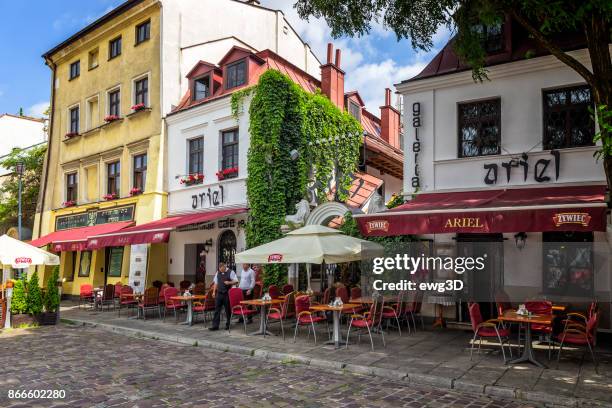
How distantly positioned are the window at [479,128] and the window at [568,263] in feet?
8.43

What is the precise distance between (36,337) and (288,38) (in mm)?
18438

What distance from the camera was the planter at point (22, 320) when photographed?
48.2 feet

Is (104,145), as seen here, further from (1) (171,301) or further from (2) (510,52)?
(2) (510,52)

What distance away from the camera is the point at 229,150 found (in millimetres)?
18250

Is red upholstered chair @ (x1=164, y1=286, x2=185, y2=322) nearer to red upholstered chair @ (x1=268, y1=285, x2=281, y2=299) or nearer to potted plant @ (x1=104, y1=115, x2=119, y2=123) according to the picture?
red upholstered chair @ (x1=268, y1=285, x2=281, y2=299)

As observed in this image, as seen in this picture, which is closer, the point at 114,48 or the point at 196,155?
the point at 196,155

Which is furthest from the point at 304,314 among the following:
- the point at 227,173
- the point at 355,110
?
the point at 355,110

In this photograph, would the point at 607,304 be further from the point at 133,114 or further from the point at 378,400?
the point at 133,114

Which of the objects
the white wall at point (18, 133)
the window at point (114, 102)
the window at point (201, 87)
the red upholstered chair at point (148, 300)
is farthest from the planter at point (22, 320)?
the white wall at point (18, 133)

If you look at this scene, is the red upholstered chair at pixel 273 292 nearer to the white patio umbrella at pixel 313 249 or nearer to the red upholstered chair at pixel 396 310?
the white patio umbrella at pixel 313 249

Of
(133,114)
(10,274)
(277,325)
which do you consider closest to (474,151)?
(277,325)

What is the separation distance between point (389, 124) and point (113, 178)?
13030 millimetres

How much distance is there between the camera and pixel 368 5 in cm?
1076

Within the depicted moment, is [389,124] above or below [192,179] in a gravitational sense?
above
